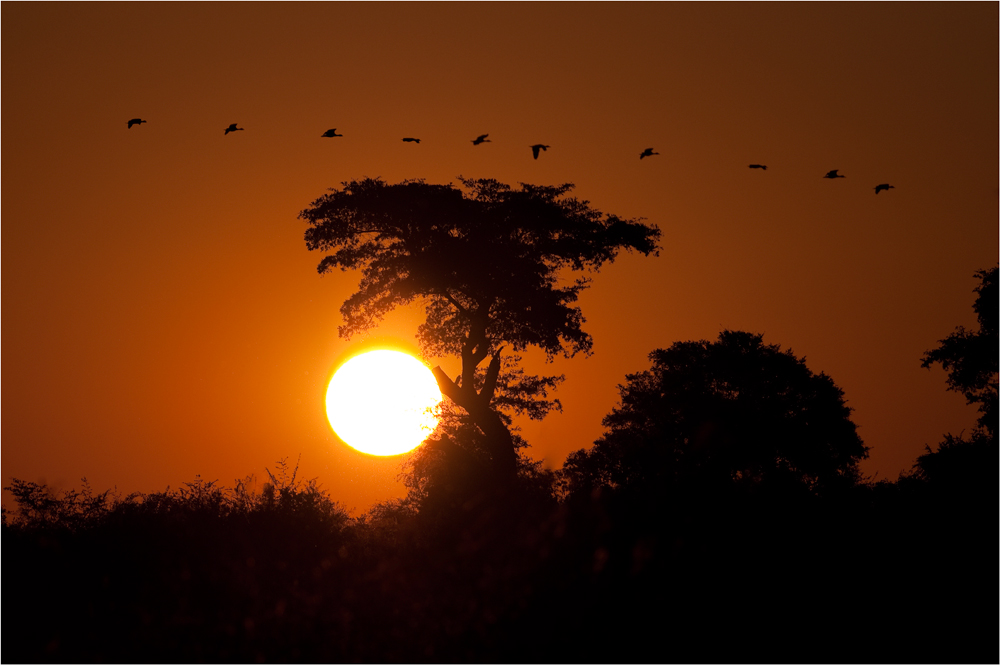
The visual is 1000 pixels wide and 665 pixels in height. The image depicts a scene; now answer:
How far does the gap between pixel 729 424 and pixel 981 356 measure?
32.6 ft

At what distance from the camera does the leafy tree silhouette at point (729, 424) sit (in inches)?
1403

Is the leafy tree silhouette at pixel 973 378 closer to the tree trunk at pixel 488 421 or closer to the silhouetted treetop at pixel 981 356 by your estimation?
the silhouetted treetop at pixel 981 356

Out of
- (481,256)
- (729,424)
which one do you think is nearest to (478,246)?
(481,256)

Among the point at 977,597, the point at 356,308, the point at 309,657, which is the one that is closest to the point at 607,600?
the point at 309,657

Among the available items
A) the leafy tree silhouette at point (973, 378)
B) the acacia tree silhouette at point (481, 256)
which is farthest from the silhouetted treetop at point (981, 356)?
the acacia tree silhouette at point (481, 256)

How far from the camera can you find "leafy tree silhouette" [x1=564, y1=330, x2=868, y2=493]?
3562cm

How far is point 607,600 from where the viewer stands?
18562 millimetres

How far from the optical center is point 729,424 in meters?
37.1

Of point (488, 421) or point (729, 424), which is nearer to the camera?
point (488, 421)

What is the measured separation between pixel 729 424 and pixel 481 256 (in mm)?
13317

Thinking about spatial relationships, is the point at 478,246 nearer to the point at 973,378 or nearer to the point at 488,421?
the point at 488,421

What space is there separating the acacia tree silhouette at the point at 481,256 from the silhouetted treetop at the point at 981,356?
12897mm

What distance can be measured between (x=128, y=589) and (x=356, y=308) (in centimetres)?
1553

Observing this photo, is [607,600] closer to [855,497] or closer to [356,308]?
[855,497]
